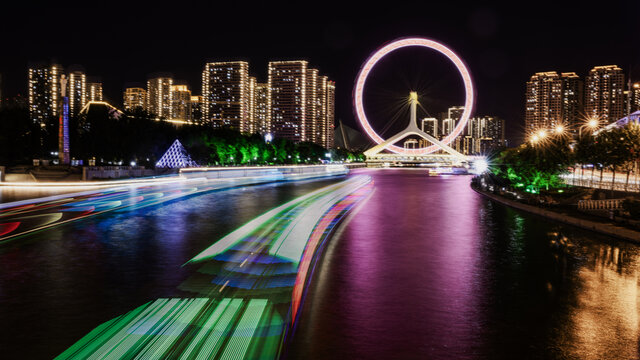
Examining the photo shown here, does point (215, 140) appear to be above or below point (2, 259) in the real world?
above

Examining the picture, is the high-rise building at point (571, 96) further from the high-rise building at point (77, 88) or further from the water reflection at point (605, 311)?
the water reflection at point (605, 311)

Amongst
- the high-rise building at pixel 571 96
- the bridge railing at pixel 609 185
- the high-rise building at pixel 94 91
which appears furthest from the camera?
the high-rise building at pixel 94 91

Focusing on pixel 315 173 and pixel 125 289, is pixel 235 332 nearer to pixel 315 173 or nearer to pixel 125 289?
pixel 125 289

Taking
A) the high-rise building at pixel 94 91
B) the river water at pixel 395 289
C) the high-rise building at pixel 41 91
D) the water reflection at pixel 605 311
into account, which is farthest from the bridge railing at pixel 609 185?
the high-rise building at pixel 94 91

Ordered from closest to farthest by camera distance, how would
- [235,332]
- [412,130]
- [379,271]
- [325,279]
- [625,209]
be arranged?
[235,332] → [325,279] → [379,271] → [625,209] → [412,130]

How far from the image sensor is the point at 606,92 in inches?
5103

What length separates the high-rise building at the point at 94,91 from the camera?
18150 cm

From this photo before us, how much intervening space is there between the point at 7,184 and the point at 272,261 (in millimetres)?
32773

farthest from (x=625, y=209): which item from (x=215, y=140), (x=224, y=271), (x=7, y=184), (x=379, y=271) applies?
(x=215, y=140)

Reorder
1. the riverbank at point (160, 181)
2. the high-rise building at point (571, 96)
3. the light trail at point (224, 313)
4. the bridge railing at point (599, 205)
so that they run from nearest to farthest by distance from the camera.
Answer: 1. the light trail at point (224, 313)
2. the bridge railing at point (599, 205)
3. the riverbank at point (160, 181)
4. the high-rise building at point (571, 96)

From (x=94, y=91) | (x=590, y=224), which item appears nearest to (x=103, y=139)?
(x=590, y=224)

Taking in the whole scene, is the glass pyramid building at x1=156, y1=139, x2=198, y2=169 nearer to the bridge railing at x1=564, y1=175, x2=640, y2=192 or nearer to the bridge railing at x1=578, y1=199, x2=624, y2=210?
the bridge railing at x1=564, y1=175, x2=640, y2=192

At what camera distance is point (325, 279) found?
8438 mm

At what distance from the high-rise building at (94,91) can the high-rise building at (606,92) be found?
155 meters
